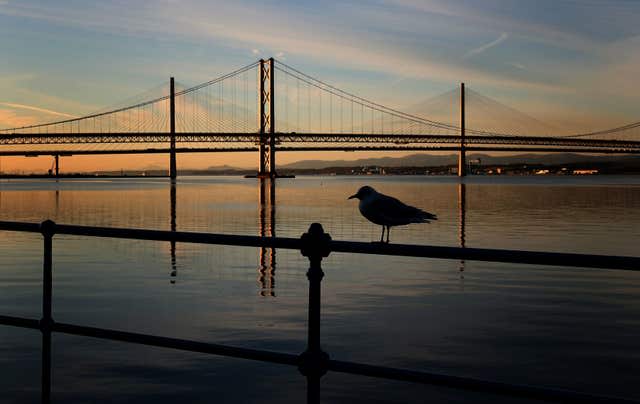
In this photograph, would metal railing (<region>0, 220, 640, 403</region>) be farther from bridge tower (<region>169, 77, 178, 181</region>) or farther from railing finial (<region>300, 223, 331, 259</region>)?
bridge tower (<region>169, 77, 178, 181</region>)

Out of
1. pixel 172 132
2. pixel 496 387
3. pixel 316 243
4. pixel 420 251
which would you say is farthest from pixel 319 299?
pixel 172 132

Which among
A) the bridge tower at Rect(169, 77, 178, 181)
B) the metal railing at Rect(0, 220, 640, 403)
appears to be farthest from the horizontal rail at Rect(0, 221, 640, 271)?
the bridge tower at Rect(169, 77, 178, 181)

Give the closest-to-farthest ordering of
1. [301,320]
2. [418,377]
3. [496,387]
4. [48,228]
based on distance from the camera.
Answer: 1. [496,387]
2. [418,377]
3. [48,228]
4. [301,320]

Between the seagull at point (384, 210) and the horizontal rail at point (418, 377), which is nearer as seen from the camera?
the horizontal rail at point (418, 377)

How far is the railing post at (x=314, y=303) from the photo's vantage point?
2.38 meters

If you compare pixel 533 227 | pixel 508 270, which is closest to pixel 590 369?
pixel 508 270

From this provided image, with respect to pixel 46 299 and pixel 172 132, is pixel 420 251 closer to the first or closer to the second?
pixel 46 299

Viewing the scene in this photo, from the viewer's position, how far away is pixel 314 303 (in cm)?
245

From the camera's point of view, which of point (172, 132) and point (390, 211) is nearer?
point (390, 211)

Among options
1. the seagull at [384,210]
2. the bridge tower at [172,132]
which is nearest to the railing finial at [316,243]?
the seagull at [384,210]

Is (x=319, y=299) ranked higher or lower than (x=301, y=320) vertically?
higher

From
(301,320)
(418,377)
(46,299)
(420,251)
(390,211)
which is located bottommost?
(301,320)

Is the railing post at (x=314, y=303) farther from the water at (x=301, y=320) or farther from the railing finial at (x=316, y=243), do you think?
the water at (x=301, y=320)

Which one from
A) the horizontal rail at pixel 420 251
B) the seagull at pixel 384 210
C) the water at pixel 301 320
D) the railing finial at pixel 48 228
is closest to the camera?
the horizontal rail at pixel 420 251
